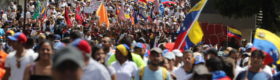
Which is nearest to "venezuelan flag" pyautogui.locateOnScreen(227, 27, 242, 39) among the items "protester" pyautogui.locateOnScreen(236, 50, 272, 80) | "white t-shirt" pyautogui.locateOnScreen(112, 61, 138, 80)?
"white t-shirt" pyautogui.locateOnScreen(112, 61, 138, 80)

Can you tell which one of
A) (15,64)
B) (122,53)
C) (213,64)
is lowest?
(122,53)

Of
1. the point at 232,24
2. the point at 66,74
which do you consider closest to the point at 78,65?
the point at 66,74

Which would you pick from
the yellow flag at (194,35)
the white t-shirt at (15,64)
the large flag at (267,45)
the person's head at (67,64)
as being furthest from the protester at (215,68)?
the yellow flag at (194,35)

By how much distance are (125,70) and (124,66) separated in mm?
63

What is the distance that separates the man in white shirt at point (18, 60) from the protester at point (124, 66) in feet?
4.54

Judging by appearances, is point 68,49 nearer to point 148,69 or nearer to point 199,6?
point 148,69

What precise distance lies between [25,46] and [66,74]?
4.29 meters

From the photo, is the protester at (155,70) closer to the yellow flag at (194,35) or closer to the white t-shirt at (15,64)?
the white t-shirt at (15,64)

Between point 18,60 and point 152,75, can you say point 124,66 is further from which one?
point 18,60

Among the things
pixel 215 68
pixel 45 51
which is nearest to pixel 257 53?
pixel 215 68

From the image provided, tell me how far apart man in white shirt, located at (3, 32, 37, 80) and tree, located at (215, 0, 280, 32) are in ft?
50.4

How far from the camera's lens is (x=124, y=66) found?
8633 mm

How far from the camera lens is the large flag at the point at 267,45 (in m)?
8.15

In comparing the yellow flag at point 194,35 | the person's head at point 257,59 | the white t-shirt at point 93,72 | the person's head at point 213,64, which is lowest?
the yellow flag at point 194,35
